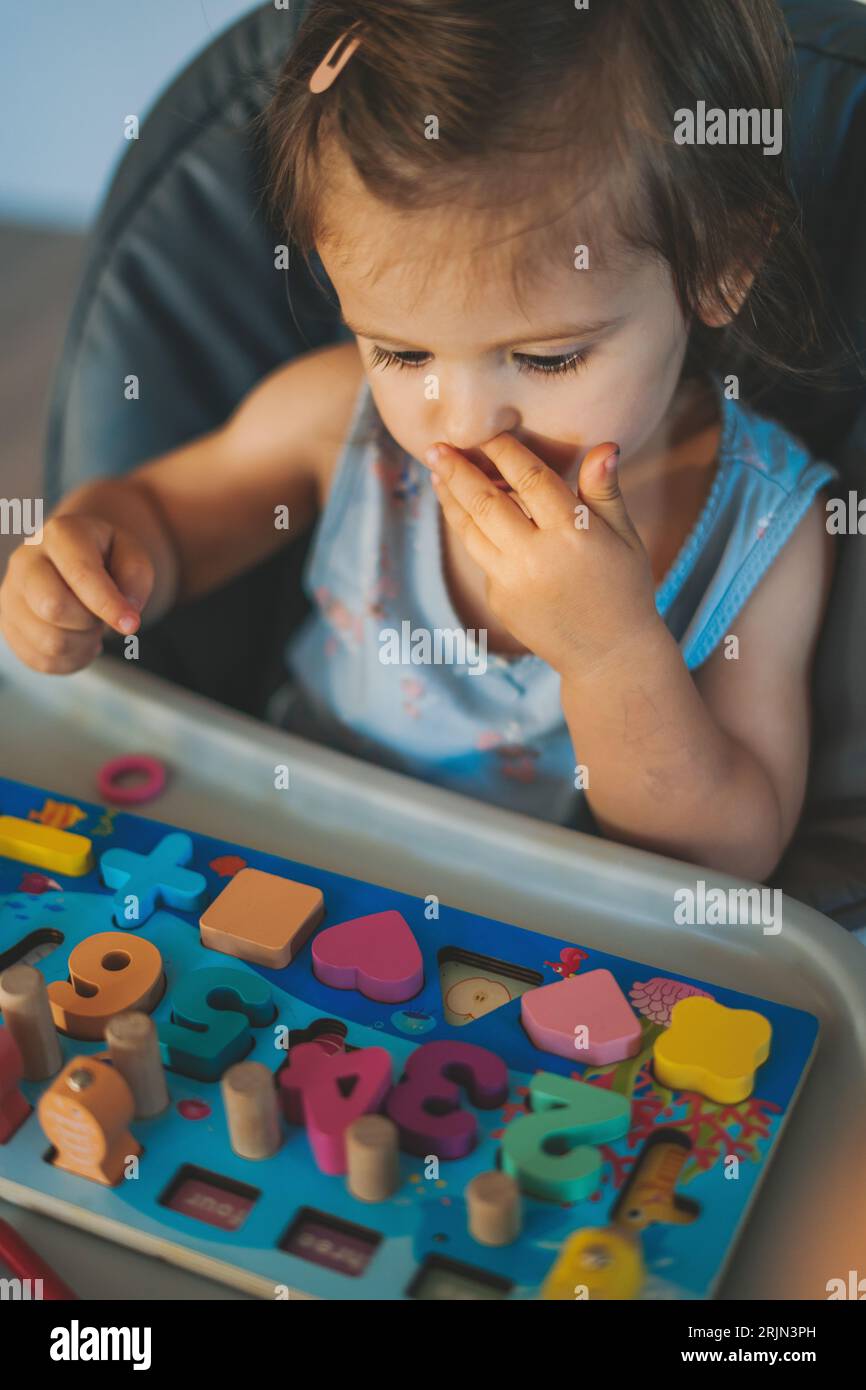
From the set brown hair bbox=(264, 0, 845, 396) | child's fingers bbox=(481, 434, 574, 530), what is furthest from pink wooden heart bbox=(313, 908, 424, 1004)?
brown hair bbox=(264, 0, 845, 396)

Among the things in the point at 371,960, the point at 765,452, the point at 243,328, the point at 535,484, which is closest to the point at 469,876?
the point at 371,960

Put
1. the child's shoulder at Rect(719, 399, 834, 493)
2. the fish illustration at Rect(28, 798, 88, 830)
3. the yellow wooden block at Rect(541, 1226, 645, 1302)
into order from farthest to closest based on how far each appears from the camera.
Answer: the child's shoulder at Rect(719, 399, 834, 493) → the fish illustration at Rect(28, 798, 88, 830) → the yellow wooden block at Rect(541, 1226, 645, 1302)

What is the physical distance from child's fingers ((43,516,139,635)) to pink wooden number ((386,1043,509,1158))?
0.98ft

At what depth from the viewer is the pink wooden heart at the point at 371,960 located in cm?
61

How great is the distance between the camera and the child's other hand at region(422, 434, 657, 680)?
0.68 meters

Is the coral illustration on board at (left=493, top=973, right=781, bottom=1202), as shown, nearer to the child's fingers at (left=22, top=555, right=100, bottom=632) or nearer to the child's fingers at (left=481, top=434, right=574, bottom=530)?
the child's fingers at (left=481, top=434, right=574, bottom=530)

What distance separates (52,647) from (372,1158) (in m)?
0.39

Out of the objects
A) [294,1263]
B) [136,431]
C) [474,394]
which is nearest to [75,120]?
[136,431]

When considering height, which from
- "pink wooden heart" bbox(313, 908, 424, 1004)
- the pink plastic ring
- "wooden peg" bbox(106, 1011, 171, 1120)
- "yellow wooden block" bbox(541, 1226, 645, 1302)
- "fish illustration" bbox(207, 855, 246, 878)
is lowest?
"yellow wooden block" bbox(541, 1226, 645, 1302)

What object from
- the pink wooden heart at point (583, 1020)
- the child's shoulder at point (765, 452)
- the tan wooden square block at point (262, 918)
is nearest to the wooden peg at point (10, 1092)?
the tan wooden square block at point (262, 918)

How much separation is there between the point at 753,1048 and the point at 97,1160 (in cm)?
27

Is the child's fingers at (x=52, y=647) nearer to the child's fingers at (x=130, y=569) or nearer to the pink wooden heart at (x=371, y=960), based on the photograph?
the child's fingers at (x=130, y=569)

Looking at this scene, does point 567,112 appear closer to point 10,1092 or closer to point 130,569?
point 130,569

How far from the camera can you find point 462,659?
0.93 meters
